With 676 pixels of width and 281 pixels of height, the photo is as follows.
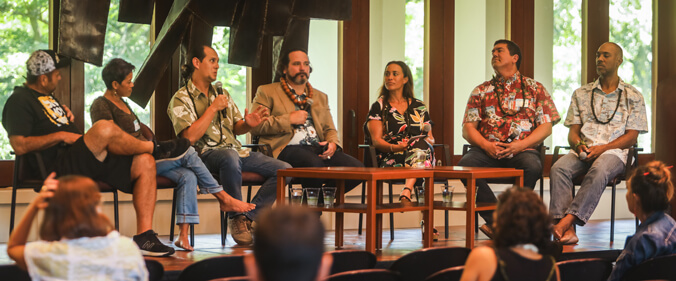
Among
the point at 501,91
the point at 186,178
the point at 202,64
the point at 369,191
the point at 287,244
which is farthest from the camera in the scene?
the point at 501,91

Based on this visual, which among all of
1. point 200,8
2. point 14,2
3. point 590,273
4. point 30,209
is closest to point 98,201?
point 30,209

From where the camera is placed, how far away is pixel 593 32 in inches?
286

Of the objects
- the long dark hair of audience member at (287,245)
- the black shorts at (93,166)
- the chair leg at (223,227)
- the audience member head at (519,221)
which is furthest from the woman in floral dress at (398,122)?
the long dark hair of audience member at (287,245)

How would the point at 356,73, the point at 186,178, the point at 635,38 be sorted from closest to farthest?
1. the point at 186,178
2. the point at 356,73
3. the point at 635,38

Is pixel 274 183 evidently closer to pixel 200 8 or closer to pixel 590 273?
pixel 200 8

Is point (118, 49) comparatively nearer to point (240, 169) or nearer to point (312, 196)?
point (240, 169)

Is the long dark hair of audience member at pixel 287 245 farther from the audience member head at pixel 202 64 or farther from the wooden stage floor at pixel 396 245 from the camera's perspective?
the audience member head at pixel 202 64

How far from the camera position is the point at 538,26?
23.4 feet

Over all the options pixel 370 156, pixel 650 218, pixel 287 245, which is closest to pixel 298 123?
pixel 370 156

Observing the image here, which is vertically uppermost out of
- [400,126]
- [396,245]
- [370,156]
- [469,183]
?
[400,126]

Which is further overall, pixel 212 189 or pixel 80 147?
pixel 212 189

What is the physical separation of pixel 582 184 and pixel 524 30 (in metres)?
2.45

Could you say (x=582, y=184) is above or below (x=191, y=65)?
below

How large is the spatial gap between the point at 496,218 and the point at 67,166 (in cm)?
241
